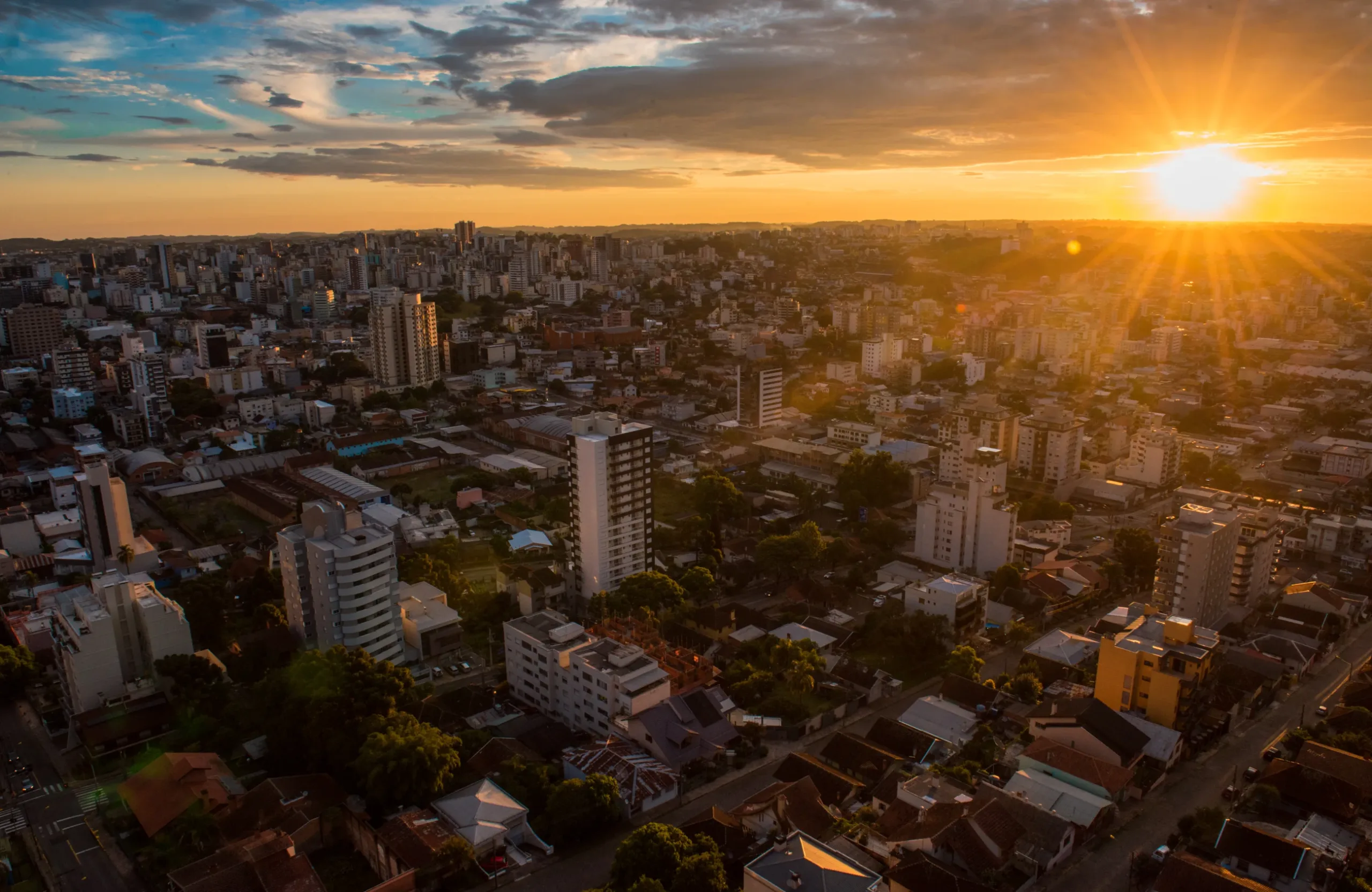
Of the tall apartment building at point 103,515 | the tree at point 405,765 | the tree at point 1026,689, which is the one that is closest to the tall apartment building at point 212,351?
the tall apartment building at point 103,515

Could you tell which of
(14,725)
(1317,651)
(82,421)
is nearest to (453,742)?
(14,725)

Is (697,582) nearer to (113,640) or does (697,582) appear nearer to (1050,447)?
(113,640)

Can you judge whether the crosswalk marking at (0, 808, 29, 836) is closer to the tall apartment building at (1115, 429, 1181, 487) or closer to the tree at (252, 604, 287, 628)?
the tree at (252, 604, 287, 628)

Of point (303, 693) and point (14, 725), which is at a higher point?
point (303, 693)

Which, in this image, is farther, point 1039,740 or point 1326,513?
point 1326,513

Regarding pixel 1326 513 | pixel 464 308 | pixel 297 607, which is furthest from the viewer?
pixel 464 308

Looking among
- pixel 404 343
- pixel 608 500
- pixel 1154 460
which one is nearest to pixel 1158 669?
pixel 608 500

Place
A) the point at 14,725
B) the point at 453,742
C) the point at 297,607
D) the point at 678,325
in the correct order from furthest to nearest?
the point at 678,325 < the point at 297,607 < the point at 14,725 < the point at 453,742

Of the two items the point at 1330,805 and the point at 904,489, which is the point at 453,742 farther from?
the point at 904,489
